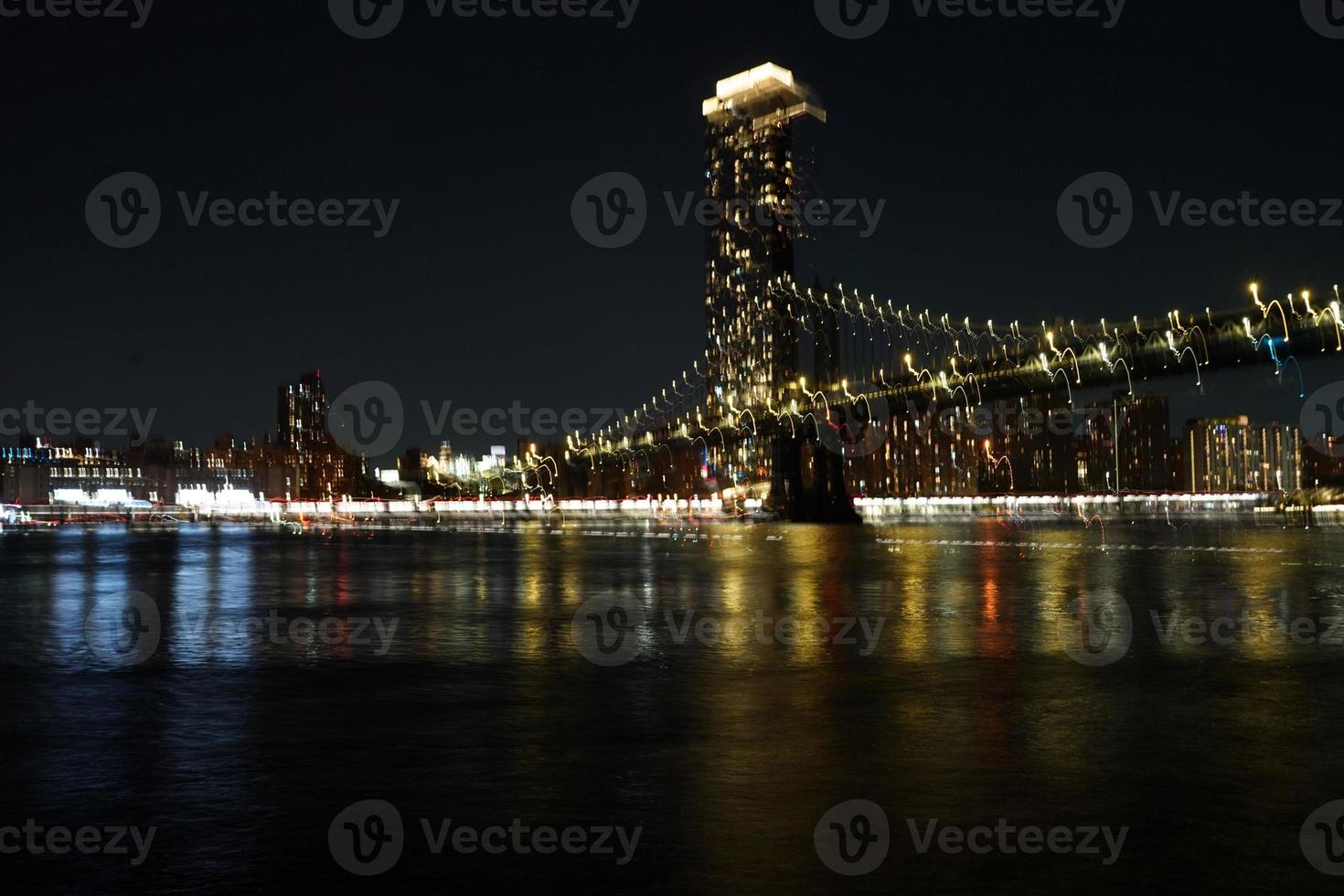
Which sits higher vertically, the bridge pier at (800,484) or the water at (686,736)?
the bridge pier at (800,484)

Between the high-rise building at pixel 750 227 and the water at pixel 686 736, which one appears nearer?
the water at pixel 686 736

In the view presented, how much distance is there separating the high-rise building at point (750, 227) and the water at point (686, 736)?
5564cm

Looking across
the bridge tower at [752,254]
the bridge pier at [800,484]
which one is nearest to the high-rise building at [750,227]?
the bridge tower at [752,254]

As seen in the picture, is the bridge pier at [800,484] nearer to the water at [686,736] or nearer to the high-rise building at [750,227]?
the high-rise building at [750,227]

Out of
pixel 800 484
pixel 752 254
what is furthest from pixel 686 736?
pixel 752 254

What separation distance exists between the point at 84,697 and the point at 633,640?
4815mm

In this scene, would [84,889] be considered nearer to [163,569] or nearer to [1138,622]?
[1138,622]

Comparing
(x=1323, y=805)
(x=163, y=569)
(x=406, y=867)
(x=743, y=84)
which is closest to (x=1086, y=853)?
(x=1323, y=805)

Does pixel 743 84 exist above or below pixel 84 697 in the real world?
above

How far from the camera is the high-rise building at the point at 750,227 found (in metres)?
79.1

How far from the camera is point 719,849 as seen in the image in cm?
509

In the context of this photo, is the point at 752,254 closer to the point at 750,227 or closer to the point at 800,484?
the point at 750,227

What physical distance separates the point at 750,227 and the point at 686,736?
320 feet

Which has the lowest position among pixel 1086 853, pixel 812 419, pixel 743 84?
pixel 1086 853
